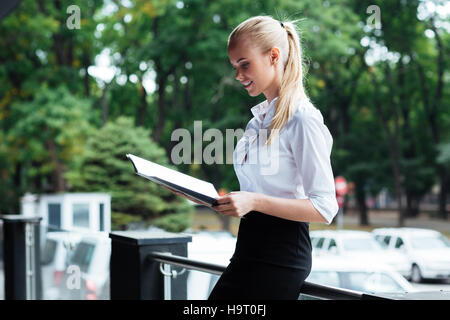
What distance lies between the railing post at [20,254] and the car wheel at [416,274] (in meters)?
11.7

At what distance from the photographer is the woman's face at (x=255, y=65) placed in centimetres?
145

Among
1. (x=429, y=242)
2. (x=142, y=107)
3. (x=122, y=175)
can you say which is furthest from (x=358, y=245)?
(x=142, y=107)

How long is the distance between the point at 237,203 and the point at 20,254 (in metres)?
4.51

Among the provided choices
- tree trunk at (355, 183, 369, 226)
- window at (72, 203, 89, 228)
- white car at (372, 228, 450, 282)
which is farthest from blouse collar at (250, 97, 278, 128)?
tree trunk at (355, 183, 369, 226)

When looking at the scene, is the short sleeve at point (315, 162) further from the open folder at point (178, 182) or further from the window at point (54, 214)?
the window at point (54, 214)

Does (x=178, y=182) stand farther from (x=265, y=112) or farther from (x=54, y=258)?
(x=54, y=258)

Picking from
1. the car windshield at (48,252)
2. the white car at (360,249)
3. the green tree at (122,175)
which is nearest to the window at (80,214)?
the green tree at (122,175)

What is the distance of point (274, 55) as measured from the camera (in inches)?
57.5

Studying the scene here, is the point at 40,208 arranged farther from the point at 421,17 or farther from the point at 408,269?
the point at 421,17

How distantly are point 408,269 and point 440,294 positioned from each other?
578 inches

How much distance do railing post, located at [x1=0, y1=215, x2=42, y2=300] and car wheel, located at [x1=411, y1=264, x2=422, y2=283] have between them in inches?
460

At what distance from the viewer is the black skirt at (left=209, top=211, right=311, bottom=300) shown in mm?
1435

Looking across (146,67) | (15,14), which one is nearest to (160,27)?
(146,67)

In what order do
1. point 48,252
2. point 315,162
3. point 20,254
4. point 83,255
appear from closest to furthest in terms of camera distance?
1. point 315,162
2. point 83,255
3. point 20,254
4. point 48,252
